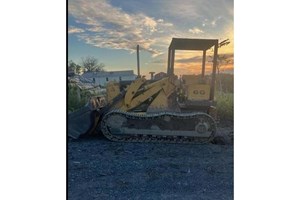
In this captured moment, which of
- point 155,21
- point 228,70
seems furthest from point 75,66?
point 228,70

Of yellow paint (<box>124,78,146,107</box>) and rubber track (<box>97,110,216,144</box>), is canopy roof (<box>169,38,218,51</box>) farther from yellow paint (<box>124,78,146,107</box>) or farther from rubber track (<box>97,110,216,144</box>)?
rubber track (<box>97,110,216,144</box>)

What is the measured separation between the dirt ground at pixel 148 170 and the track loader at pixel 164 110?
0.08 meters

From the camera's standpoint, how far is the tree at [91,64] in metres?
2.71

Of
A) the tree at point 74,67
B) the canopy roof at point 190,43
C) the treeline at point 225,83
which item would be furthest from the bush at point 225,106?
the tree at point 74,67

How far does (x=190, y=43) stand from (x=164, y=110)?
1.84ft

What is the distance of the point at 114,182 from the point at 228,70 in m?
1.24

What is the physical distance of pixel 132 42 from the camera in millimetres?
2762

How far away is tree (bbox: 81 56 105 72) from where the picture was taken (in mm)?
2711

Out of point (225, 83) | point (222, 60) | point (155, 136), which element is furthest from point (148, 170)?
point (222, 60)
